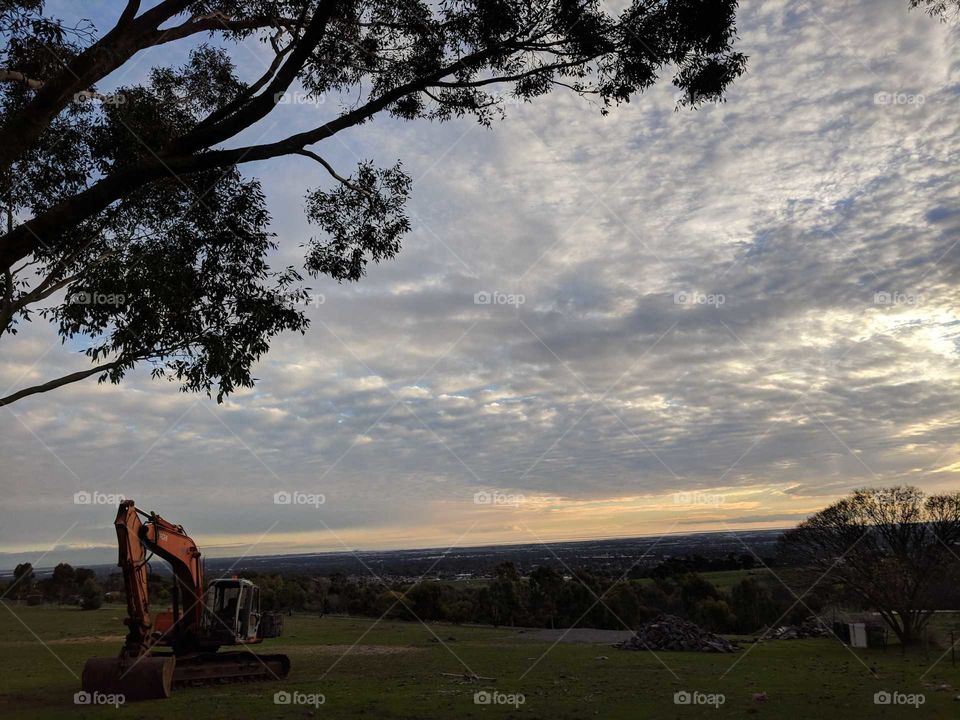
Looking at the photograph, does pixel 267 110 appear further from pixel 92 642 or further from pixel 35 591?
pixel 35 591

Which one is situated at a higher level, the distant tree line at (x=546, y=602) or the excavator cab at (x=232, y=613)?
the excavator cab at (x=232, y=613)

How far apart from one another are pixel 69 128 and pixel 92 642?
67.8 feet

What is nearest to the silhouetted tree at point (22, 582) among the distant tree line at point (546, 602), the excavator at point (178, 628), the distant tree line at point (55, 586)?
the distant tree line at point (55, 586)

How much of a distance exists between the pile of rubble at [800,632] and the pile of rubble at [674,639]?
4.56 metres

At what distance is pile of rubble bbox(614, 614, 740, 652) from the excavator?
44.8 ft

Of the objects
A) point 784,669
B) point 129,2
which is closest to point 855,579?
point 784,669

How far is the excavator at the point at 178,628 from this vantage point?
1486cm

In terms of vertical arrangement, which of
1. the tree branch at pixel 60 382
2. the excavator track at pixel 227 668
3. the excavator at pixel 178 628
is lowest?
the excavator track at pixel 227 668

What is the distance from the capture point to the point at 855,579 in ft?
81.3

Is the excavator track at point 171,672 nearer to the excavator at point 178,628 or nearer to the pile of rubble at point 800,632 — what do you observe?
the excavator at point 178,628

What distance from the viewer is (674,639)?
26.9 meters

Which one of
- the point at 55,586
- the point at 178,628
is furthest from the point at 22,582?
the point at 178,628

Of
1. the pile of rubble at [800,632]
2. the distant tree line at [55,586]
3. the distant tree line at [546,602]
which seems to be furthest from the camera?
the distant tree line at [55,586]

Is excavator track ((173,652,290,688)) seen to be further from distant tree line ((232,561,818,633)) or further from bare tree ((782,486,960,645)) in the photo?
distant tree line ((232,561,818,633))
